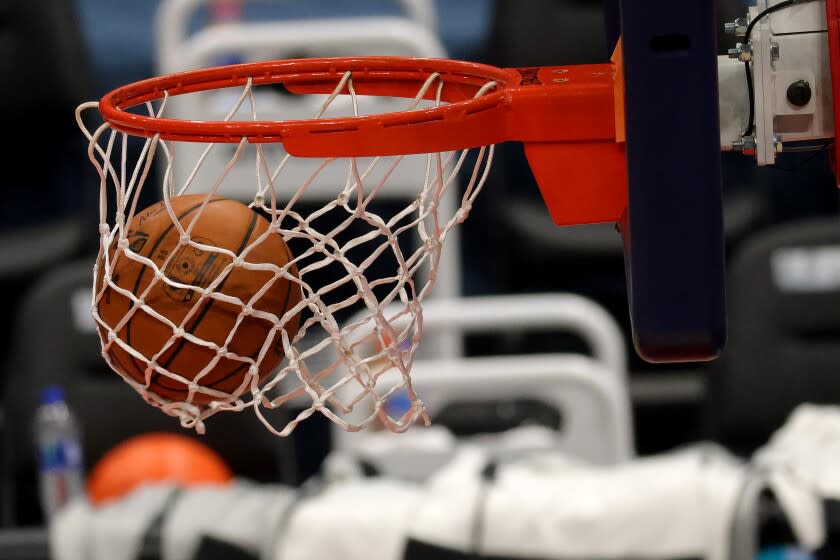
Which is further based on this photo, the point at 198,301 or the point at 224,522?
the point at 224,522

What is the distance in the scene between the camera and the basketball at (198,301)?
983mm

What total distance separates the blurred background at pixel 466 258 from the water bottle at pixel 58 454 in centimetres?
10

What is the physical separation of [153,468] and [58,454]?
0.16 metres

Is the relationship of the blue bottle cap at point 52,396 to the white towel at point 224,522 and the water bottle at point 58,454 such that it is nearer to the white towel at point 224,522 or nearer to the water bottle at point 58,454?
the water bottle at point 58,454

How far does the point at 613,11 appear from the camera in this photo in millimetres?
981

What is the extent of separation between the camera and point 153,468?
2.14 m

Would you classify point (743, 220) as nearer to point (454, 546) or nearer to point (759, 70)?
point (454, 546)

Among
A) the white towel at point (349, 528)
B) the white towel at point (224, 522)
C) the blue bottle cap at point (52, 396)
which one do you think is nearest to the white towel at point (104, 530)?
the white towel at point (224, 522)

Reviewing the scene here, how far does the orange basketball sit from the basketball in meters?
1.13

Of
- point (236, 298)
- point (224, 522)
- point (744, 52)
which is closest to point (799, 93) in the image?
point (744, 52)

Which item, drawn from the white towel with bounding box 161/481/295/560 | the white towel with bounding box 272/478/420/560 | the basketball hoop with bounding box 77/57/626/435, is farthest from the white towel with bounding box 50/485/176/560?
the basketball hoop with bounding box 77/57/626/435

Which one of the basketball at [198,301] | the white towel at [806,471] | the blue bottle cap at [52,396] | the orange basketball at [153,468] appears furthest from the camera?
the blue bottle cap at [52,396]

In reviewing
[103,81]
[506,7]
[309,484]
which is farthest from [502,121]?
[103,81]

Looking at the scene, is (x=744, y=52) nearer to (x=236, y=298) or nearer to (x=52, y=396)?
(x=236, y=298)
